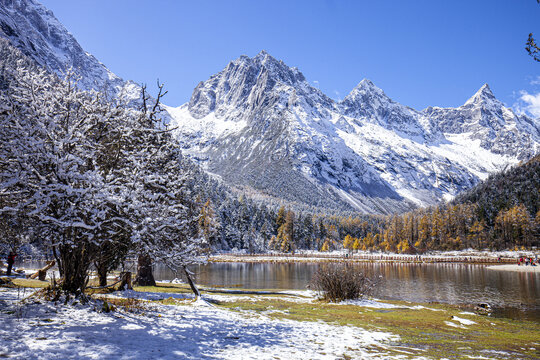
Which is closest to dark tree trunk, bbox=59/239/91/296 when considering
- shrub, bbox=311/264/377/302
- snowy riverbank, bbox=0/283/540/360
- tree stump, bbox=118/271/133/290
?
snowy riverbank, bbox=0/283/540/360

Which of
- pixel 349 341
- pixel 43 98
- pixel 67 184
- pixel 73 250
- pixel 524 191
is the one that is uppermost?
pixel 524 191

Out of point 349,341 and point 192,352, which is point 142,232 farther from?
point 349,341

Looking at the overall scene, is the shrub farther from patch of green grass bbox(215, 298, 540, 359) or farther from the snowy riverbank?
the snowy riverbank

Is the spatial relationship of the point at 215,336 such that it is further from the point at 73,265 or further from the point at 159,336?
the point at 73,265

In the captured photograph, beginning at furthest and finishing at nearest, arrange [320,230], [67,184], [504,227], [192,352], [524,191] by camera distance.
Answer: [320,230] < [524,191] < [504,227] < [67,184] < [192,352]

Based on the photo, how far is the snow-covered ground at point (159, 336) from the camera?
26.0 ft

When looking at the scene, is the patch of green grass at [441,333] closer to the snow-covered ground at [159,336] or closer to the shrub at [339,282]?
the snow-covered ground at [159,336]

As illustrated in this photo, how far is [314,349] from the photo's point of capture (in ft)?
33.2

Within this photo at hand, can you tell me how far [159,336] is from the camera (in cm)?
980

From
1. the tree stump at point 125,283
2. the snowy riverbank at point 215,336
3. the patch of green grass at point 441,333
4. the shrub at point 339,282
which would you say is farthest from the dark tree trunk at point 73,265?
the shrub at point 339,282

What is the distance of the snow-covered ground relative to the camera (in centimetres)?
793

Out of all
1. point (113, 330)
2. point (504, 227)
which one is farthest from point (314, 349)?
point (504, 227)

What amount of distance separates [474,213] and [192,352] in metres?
152

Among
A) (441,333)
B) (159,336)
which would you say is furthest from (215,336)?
(441,333)
